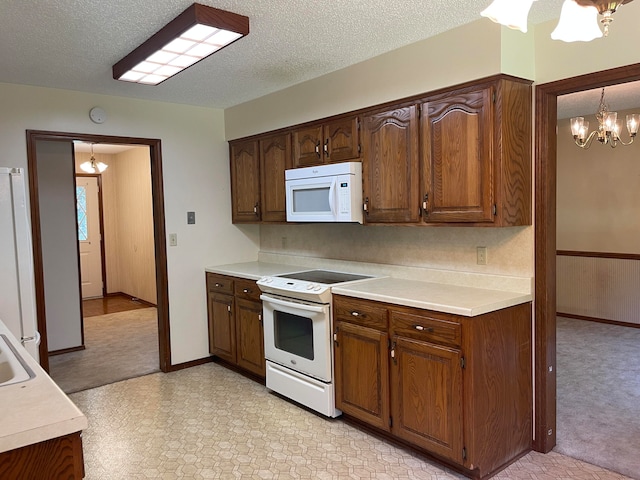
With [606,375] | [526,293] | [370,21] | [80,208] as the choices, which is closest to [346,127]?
[370,21]

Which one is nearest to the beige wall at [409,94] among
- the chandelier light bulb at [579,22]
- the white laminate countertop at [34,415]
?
the chandelier light bulb at [579,22]

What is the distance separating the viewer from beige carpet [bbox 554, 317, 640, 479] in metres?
2.78

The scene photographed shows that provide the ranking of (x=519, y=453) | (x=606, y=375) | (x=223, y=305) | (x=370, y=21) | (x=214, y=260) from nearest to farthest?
(x=370, y=21) < (x=519, y=453) < (x=606, y=375) < (x=223, y=305) < (x=214, y=260)

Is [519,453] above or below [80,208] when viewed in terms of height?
below

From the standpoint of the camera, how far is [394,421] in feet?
9.23

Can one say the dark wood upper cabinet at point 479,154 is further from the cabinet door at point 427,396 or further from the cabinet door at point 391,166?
the cabinet door at point 427,396

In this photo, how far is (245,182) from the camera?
4.47m

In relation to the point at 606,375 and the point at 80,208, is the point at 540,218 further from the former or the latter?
the point at 80,208

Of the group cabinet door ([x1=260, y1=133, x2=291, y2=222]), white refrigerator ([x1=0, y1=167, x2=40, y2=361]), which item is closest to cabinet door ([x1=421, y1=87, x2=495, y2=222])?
cabinet door ([x1=260, y1=133, x2=291, y2=222])

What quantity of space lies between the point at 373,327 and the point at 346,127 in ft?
4.56

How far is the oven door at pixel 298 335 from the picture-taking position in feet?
10.5

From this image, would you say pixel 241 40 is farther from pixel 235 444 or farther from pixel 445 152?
pixel 235 444

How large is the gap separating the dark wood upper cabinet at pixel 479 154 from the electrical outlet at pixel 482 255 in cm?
35

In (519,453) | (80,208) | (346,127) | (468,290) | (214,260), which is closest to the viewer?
(519,453)
